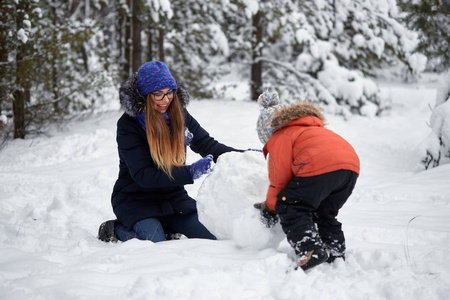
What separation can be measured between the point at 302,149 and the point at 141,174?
4.15ft

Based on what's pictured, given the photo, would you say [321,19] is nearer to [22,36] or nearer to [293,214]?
[22,36]

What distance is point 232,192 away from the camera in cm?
273

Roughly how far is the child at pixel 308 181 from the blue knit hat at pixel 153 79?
953mm

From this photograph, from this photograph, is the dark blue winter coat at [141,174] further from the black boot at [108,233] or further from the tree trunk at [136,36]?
the tree trunk at [136,36]

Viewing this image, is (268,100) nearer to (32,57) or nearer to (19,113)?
(32,57)

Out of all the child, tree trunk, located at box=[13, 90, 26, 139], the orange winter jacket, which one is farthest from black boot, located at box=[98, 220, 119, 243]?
tree trunk, located at box=[13, 90, 26, 139]

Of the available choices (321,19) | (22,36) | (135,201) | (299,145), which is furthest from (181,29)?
(299,145)

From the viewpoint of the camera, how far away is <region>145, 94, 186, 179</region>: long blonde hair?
9.52 ft

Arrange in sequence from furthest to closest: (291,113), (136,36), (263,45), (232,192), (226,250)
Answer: (136,36)
(263,45)
(232,192)
(226,250)
(291,113)

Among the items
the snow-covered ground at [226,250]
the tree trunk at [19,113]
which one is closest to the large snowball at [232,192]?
the snow-covered ground at [226,250]

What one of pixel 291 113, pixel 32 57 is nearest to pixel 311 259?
→ pixel 291 113

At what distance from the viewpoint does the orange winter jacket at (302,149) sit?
224 centimetres

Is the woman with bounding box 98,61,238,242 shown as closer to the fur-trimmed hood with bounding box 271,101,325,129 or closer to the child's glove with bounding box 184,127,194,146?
the child's glove with bounding box 184,127,194,146

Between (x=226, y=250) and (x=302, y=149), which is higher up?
(x=302, y=149)
